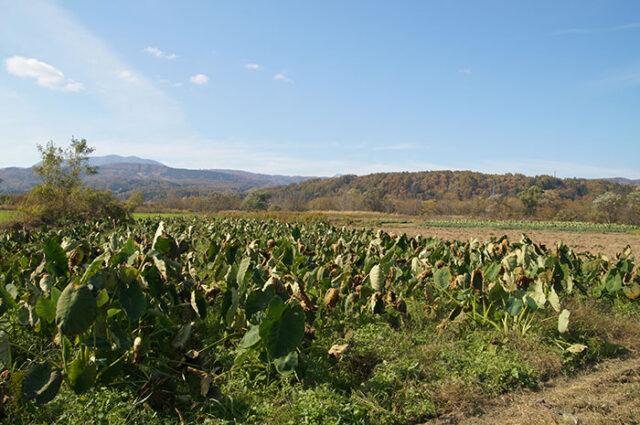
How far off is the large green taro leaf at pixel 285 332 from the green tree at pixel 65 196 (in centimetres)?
2062

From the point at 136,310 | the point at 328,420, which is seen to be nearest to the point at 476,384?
the point at 328,420

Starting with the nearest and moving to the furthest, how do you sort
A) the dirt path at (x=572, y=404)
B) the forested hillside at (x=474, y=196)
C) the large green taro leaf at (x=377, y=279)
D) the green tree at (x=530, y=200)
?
1. the dirt path at (x=572, y=404)
2. the large green taro leaf at (x=377, y=279)
3. the forested hillside at (x=474, y=196)
4. the green tree at (x=530, y=200)

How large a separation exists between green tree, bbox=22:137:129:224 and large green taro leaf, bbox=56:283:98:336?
20.3 meters

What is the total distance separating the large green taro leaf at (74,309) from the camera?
5.99 ft

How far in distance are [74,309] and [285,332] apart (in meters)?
1.10

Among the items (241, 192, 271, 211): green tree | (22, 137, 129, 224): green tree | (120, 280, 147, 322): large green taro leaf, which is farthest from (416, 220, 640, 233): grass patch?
(241, 192, 271, 211): green tree

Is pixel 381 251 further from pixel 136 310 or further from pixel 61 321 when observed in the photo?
pixel 61 321

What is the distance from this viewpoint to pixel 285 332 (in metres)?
2.16

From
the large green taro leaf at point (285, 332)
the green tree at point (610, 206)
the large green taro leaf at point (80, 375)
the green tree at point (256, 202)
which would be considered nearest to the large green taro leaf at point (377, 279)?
the large green taro leaf at point (285, 332)

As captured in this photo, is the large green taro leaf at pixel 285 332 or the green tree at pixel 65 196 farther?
the green tree at pixel 65 196

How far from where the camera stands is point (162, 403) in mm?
2154

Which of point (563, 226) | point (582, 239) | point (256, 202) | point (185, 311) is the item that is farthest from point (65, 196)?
point (256, 202)

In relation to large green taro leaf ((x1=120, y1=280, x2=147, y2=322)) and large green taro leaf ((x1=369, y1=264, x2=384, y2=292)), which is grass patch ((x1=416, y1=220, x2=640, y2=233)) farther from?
large green taro leaf ((x1=120, y1=280, x2=147, y2=322))

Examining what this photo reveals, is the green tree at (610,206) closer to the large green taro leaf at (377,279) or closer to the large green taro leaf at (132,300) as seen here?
the large green taro leaf at (377,279)
